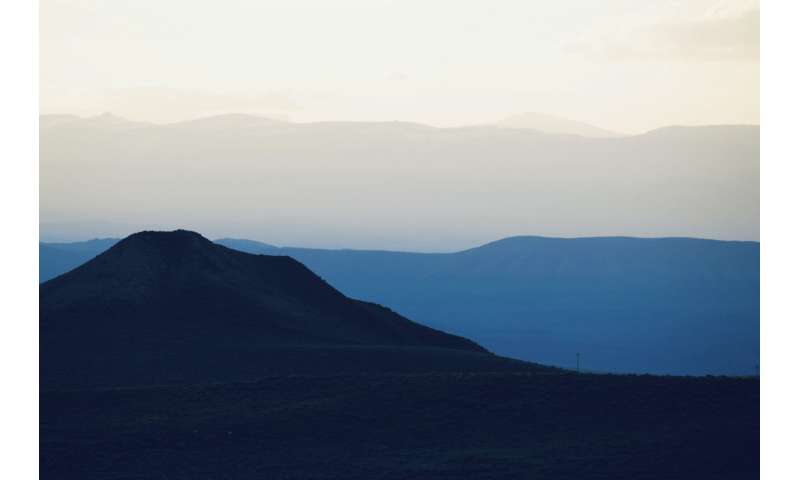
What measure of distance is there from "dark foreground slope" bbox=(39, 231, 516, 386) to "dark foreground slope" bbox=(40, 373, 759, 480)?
11793mm

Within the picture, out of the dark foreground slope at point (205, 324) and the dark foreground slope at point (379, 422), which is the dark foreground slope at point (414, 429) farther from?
the dark foreground slope at point (205, 324)

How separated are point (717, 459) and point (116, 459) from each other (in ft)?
59.7

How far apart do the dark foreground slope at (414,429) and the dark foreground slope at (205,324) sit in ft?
38.7

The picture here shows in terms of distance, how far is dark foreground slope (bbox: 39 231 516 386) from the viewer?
53.4m

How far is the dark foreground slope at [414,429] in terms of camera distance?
31297 mm

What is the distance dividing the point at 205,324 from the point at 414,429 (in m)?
31.8

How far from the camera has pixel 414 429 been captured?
1374 inches

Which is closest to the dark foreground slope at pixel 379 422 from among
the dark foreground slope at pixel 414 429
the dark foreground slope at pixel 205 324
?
the dark foreground slope at pixel 414 429

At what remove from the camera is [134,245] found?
7612 cm

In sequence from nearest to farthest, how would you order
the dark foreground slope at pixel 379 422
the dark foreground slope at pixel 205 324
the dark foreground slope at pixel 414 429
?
the dark foreground slope at pixel 414 429
the dark foreground slope at pixel 379 422
the dark foreground slope at pixel 205 324
